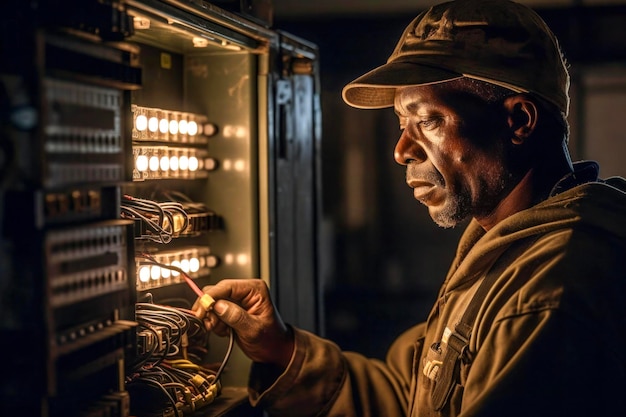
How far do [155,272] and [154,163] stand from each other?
0.96ft

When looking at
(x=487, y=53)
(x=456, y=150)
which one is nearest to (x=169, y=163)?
(x=456, y=150)

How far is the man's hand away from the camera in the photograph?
215 centimetres

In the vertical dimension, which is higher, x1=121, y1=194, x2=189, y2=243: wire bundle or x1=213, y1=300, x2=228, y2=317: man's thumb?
x1=121, y1=194, x2=189, y2=243: wire bundle

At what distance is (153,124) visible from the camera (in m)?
2.10

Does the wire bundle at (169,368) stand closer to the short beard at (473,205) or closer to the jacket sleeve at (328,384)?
the jacket sleeve at (328,384)

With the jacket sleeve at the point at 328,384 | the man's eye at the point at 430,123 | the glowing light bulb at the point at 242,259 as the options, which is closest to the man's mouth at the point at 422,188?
the man's eye at the point at 430,123

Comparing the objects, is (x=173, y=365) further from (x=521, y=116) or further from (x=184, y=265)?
(x=521, y=116)

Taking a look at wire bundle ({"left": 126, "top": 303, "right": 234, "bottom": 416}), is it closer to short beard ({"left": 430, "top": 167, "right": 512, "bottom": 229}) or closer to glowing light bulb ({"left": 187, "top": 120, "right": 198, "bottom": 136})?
glowing light bulb ({"left": 187, "top": 120, "right": 198, "bottom": 136})

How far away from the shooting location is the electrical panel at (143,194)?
4.33 ft

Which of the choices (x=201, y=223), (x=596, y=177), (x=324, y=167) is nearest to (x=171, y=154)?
(x=201, y=223)

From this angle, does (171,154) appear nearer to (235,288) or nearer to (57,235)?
(235,288)

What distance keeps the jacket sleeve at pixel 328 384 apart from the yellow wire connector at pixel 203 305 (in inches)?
10.6

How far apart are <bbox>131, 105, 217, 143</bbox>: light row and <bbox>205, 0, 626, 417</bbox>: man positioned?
435 mm

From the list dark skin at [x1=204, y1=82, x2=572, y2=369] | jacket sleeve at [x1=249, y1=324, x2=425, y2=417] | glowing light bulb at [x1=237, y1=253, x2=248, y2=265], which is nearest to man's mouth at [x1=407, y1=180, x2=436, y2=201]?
dark skin at [x1=204, y1=82, x2=572, y2=369]
